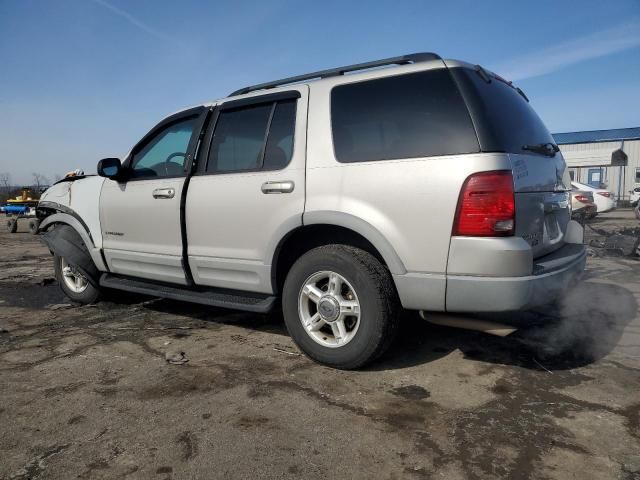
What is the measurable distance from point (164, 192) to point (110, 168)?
0.75 metres

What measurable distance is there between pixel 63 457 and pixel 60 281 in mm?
3596

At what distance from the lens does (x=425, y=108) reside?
9.21ft

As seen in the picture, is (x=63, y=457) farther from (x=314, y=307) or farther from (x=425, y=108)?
(x=425, y=108)

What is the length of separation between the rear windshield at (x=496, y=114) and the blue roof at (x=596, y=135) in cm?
3634

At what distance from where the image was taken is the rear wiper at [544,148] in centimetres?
296

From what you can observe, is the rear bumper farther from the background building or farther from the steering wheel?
the background building

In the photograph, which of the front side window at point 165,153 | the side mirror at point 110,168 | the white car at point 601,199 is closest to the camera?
the front side window at point 165,153

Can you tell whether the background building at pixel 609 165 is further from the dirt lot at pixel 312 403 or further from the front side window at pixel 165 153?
the front side window at pixel 165 153

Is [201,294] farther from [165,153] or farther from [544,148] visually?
[544,148]

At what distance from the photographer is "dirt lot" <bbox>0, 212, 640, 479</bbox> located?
2.07 metres

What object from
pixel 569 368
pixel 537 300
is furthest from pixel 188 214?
pixel 569 368

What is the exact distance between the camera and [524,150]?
287 centimetres

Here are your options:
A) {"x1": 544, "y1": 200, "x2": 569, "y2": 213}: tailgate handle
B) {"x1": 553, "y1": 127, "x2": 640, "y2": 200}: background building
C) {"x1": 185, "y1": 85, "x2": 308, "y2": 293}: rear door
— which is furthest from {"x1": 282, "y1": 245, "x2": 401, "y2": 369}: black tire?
{"x1": 553, "y1": 127, "x2": 640, "y2": 200}: background building

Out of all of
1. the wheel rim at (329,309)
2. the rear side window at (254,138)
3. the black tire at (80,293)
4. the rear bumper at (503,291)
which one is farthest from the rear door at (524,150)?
the black tire at (80,293)
